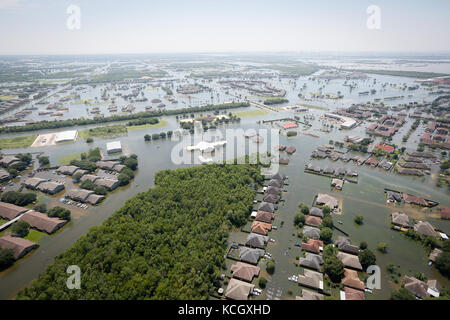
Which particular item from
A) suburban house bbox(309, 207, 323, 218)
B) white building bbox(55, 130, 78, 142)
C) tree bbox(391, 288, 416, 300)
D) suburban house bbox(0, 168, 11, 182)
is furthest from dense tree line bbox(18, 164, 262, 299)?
white building bbox(55, 130, 78, 142)

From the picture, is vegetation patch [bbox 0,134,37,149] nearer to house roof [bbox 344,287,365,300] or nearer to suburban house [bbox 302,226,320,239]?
suburban house [bbox 302,226,320,239]

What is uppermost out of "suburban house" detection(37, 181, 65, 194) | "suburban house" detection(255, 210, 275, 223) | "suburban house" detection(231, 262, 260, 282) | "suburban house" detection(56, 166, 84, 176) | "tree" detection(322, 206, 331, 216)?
"suburban house" detection(56, 166, 84, 176)

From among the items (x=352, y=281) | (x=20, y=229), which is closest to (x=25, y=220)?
(x=20, y=229)

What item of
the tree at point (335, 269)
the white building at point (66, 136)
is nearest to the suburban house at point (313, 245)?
the tree at point (335, 269)

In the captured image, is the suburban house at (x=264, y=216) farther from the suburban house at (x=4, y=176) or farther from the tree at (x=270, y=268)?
the suburban house at (x=4, y=176)

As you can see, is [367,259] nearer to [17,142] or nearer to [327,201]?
[327,201]
